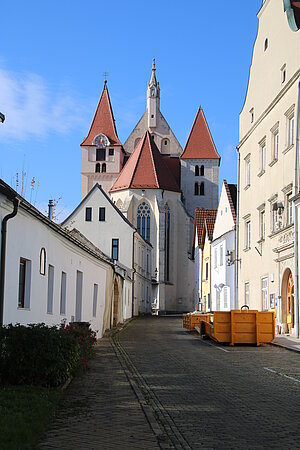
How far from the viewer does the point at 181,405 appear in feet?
34.7

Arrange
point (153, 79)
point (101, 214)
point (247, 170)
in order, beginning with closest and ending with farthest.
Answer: point (247, 170) → point (101, 214) → point (153, 79)

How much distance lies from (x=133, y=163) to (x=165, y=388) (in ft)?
228

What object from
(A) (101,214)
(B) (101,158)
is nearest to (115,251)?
(A) (101,214)

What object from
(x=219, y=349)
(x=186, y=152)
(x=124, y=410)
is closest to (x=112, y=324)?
(x=219, y=349)

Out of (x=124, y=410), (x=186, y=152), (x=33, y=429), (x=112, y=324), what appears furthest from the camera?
(x=186, y=152)

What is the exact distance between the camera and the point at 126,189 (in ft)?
254

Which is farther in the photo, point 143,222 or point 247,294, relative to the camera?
point 143,222

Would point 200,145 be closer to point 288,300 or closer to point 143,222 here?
point 143,222

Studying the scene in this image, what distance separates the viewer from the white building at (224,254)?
4394cm

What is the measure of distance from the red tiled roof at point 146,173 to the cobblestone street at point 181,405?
58.9 meters

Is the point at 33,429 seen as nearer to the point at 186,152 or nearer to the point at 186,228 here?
the point at 186,228

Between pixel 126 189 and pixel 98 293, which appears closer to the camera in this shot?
pixel 98 293

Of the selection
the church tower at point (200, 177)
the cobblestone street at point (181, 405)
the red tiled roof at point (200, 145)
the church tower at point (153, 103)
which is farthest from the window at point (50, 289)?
the church tower at point (153, 103)

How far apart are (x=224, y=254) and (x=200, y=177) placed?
143ft
